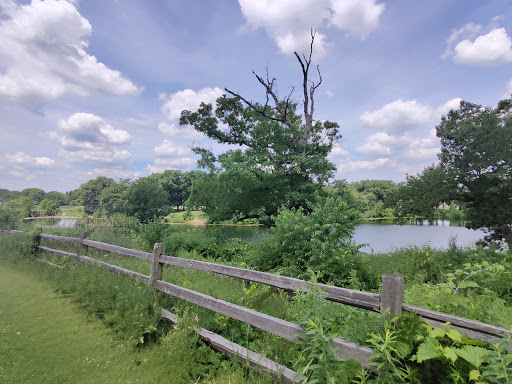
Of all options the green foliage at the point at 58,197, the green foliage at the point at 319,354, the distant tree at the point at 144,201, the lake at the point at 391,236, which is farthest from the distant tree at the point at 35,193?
the green foliage at the point at 319,354

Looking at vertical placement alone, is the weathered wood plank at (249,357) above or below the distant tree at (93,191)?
below

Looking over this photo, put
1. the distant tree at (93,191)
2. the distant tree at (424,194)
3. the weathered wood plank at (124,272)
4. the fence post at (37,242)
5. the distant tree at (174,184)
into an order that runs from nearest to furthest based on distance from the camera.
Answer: the weathered wood plank at (124,272)
the fence post at (37,242)
the distant tree at (424,194)
the distant tree at (174,184)
the distant tree at (93,191)

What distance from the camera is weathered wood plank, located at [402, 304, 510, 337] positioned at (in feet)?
6.56

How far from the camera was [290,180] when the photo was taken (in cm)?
1728

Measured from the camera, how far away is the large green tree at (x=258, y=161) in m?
15.9

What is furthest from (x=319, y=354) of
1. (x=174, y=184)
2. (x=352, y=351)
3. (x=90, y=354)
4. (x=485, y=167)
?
(x=174, y=184)

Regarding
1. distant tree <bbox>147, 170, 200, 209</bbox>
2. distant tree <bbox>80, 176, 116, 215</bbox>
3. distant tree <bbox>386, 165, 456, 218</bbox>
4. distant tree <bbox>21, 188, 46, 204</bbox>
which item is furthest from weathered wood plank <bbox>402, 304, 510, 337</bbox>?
distant tree <bbox>21, 188, 46, 204</bbox>

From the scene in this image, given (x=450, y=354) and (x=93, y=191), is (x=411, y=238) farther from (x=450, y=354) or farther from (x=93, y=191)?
(x=93, y=191)

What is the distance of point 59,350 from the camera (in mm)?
3949

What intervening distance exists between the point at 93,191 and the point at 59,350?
120664mm

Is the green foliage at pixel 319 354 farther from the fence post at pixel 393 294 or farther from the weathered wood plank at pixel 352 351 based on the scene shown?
the fence post at pixel 393 294

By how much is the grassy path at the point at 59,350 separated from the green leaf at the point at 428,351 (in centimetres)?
274

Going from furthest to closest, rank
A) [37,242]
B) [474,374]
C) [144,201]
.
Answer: [144,201] < [37,242] < [474,374]

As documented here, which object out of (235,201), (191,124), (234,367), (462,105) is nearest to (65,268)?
(234,367)
